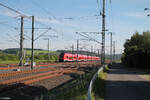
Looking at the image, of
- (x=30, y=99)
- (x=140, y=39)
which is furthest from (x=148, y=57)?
(x=30, y=99)

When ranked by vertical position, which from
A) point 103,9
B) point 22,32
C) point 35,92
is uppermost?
point 103,9

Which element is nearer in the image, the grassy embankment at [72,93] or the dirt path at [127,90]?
the grassy embankment at [72,93]

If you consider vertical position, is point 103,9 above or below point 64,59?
above

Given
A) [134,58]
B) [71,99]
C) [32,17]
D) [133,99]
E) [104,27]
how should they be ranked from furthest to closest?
1. [134,58]
2. [32,17]
3. [104,27]
4. [133,99]
5. [71,99]

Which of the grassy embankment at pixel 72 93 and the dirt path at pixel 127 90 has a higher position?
the grassy embankment at pixel 72 93

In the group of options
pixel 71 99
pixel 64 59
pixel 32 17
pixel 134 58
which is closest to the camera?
pixel 71 99

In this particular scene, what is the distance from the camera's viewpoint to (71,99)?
10148 millimetres

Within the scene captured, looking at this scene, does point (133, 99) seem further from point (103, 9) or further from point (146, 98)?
point (103, 9)

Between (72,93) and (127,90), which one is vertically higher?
(72,93)

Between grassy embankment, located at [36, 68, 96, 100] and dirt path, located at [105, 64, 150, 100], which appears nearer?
grassy embankment, located at [36, 68, 96, 100]

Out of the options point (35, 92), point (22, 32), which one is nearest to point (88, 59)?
point (22, 32)

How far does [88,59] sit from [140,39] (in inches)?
1796

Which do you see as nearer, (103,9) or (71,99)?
(71,99)

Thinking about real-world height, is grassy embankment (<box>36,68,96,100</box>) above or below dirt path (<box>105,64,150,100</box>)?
above
